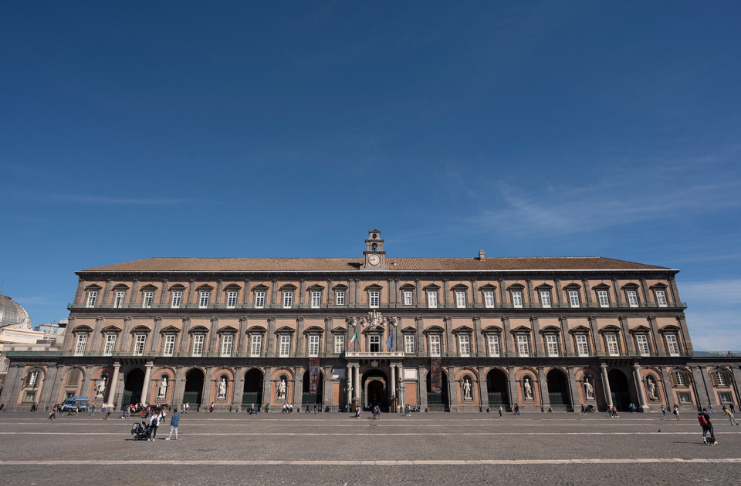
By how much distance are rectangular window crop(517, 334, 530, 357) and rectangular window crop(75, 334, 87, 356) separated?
1846 inches

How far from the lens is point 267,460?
44.2ft

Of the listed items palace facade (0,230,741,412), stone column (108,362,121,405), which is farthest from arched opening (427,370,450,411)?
stone column (108,362,121,405)

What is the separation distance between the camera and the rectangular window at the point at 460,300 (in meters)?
45.9

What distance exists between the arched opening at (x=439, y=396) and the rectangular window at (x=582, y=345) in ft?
47.9

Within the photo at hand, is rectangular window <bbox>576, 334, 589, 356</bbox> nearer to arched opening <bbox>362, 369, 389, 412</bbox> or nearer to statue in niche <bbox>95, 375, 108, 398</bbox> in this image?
arched opening <bbox>362, 369, 389, 412</bbox>

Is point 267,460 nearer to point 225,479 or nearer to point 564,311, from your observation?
point 225,479

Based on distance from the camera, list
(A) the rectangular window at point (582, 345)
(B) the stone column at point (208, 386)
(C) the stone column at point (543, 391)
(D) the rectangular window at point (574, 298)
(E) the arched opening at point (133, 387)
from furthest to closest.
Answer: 1. (D) the rectangular window at point (574, 298)
2. (A) the rectangular window at point (582, 345)
3. (E) the arched opening at point (133, 387)
4. (B) the stone column at point (208, 386)
5. (C) the stone column at point (543, 391)

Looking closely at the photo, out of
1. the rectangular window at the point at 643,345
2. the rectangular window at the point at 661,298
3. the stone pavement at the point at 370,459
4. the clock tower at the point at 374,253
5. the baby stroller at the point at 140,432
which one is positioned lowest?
the stone pavement at the point at 370,459

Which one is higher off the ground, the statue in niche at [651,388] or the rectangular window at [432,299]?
the rectangular window at [432,299]

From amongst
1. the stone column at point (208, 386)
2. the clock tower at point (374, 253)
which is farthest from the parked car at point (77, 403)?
the clock tower at point (374, 253)

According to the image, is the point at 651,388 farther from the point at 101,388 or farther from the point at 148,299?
the point at 101,388

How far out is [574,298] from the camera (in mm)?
46000

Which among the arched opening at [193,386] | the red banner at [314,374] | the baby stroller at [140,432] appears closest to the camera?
the baby stroller at [140,432]

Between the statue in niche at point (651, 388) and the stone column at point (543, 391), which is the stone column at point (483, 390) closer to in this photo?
the stone column at point (543, 391)
